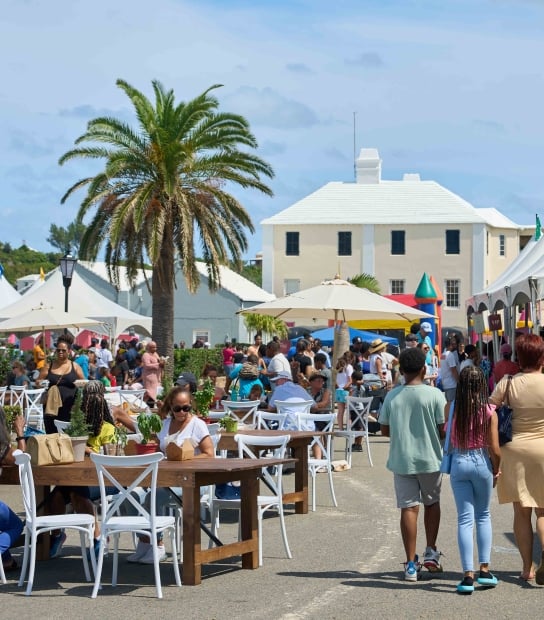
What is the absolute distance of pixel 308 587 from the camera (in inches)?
337

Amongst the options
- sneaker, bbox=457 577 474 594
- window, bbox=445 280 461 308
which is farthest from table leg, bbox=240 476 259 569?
window, bbox=445 280 461 308

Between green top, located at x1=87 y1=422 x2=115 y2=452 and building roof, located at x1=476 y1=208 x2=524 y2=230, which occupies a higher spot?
building roof, located at x1=476 y1=208 x2=524 y2=230

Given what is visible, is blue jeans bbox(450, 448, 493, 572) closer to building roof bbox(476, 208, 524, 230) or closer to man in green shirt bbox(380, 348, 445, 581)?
man in green shirt bbox(380, 348, 445, 581)

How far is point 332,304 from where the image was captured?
1877 cm

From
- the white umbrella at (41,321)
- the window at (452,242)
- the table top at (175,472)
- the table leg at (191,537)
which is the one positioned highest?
the window at (452,242)

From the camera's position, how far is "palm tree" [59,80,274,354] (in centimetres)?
3047

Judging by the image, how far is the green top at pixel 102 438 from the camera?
33.6ft

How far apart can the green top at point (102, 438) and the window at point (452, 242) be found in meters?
64.3

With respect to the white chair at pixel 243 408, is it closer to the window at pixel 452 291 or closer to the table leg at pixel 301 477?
the table leg at pixel 301 477

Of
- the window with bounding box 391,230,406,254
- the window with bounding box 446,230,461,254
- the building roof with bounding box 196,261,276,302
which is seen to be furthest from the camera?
the window with bounding box 391,230,406,254

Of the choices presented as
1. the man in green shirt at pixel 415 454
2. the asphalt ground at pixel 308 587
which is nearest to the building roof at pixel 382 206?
the asphalt ground at pixel 308 587

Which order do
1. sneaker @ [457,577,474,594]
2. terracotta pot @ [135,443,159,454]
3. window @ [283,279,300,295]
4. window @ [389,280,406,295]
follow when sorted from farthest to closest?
window @ [283,279,300,295] < window @ [389,280,406,295] < terracotta pot @ [135,443,159,454] < sneaker @ [457,577,474,594]

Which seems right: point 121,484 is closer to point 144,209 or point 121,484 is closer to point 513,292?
point 513,292

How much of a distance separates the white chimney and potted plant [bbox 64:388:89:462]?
69948 mm
